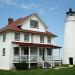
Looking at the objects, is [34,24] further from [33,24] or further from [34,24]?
[33,24]

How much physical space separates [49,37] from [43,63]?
678 centimetres

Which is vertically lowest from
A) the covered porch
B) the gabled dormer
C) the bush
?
the bush

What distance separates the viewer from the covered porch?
128 ft

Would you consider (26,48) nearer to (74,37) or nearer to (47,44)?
(47,44)

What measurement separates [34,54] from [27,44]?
3.63 m

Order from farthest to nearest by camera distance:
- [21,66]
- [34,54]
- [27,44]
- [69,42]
Result: [69,42] < [34,54] < [27,44] < [21,66]

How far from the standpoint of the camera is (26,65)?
125ft

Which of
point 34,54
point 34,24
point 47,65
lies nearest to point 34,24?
point 34,24

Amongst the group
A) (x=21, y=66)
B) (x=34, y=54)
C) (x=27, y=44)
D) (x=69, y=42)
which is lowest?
(x=21, y=66)

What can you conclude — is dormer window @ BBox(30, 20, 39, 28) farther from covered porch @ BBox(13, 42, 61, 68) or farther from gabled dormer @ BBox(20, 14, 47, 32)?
covered porch @ BBox(13, 42, 61, 68)

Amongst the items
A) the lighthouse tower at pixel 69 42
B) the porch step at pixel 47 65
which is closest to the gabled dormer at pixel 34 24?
the lighthouse tower at pixel 69 42

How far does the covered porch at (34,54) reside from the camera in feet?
128

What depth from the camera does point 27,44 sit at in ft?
128

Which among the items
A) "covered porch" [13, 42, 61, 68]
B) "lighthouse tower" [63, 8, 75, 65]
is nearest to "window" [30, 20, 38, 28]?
"covered porch" [13, 42, 61, 68]
